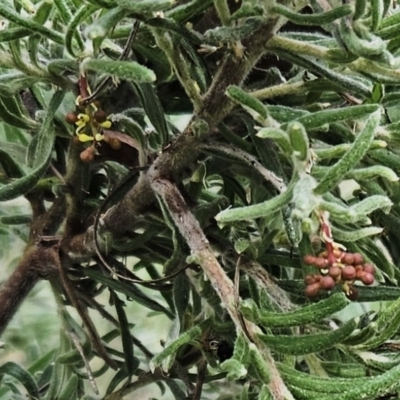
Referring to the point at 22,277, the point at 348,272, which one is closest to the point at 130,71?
the point at 348,272

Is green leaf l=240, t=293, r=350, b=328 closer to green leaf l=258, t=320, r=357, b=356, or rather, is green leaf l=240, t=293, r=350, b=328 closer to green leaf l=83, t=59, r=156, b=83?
green leaf l=258, t=320, r=357, b=356

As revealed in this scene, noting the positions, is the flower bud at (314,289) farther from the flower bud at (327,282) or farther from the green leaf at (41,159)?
the green leaf at (41,159)

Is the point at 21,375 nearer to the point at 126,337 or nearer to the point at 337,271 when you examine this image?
the point at 126,337

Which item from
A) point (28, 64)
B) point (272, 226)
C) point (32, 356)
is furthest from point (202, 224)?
point (32, 356)

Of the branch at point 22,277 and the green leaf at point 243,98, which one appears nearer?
the green leaf at point 243,98

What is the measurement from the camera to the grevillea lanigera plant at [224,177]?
320 mm

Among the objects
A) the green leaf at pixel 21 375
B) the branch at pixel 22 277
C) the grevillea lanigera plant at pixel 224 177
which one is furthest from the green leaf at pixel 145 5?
the green leaf at pixel 21 375

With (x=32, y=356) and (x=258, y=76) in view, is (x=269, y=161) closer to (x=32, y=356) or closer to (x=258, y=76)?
(x=258, y=76)

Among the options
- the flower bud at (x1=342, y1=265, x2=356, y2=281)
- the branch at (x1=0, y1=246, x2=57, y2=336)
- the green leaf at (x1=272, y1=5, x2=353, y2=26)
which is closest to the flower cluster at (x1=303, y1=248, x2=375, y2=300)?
the flower bud at (x1=342, y1=265, x2=356, y2=281)

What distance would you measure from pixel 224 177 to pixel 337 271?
0.20m

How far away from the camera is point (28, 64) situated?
42 centimetres

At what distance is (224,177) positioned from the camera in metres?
0.50

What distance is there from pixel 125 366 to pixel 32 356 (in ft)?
0.93

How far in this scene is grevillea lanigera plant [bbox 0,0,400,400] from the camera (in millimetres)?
320
